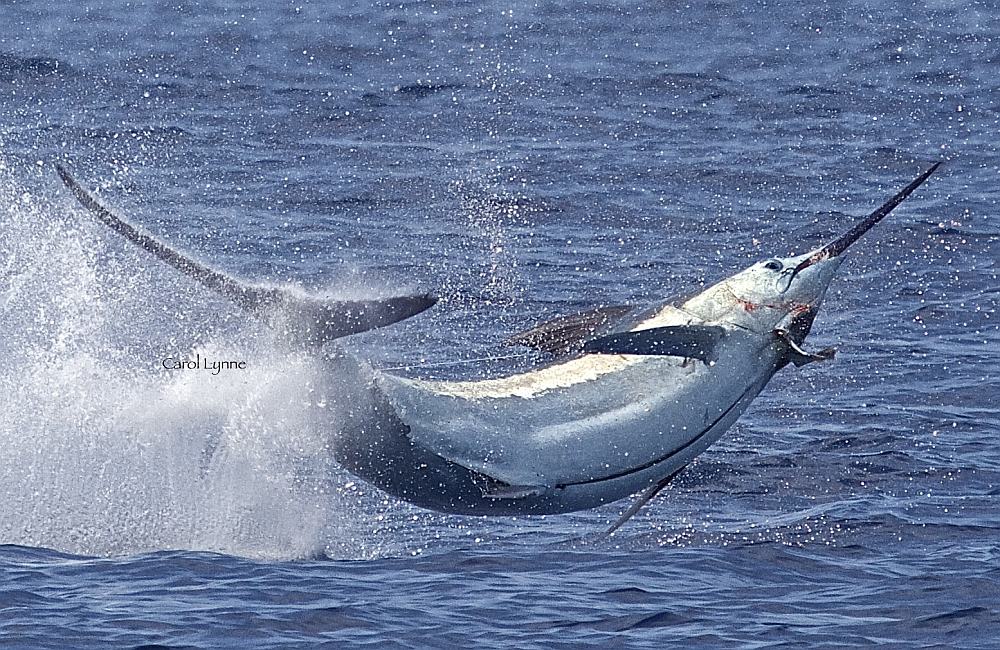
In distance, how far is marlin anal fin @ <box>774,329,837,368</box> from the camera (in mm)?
12036

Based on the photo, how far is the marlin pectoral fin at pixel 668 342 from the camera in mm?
11602

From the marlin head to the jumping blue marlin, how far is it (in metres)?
0.01

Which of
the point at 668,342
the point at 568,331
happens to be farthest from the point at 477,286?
the point at 668,342

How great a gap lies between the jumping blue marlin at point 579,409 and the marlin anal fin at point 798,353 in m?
0.01

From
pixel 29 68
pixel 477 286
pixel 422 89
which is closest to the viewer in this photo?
pixel 477 286

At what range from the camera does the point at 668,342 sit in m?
11.8

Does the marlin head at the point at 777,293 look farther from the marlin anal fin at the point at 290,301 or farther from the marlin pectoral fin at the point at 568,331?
the marlin anal fin at the point at 290,301

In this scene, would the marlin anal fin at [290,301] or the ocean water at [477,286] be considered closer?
the marlin anal fin at [290,301]

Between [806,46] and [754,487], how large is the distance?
24991mm

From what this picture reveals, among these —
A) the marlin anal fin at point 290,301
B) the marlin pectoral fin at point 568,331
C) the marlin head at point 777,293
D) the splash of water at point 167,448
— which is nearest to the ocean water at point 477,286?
the splash of water at point 167,448

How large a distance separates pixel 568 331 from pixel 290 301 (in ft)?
6.33

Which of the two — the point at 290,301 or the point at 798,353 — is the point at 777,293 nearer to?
the point at 798,353
